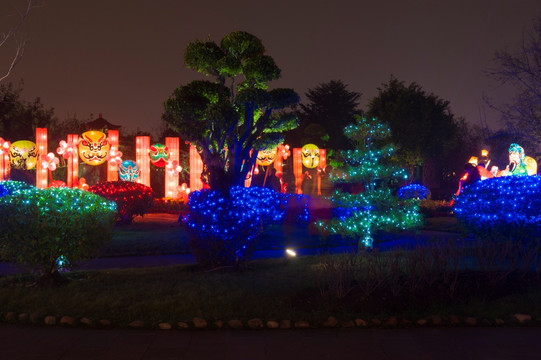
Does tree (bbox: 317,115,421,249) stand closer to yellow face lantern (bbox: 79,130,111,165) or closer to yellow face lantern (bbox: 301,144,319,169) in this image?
yellow face lantern (bbox: 79,130,111,165)

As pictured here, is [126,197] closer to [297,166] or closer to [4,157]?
[4,157]

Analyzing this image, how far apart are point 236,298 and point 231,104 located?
11.2 metres

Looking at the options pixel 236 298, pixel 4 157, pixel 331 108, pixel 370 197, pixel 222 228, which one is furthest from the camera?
pixel 331 108

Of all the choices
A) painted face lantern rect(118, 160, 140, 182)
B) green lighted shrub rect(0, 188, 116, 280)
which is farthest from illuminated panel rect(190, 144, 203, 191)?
green lighted shrub rect(0, 188, 116, 280)

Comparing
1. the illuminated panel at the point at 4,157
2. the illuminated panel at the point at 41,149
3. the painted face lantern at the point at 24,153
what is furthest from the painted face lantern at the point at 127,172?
the illuminated panel at the point at 4,157

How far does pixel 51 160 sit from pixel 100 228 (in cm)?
1512

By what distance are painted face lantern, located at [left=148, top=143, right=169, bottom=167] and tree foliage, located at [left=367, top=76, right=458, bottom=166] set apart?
630 inches

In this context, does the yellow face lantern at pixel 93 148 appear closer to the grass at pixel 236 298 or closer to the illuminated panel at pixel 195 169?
the illuminated panel at pixel 195 169

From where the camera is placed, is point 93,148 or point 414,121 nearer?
point 93,148

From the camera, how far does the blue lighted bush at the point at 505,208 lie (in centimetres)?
1022

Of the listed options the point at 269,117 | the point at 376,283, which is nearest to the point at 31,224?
the point at 376,283

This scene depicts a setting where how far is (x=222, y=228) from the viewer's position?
329 inches

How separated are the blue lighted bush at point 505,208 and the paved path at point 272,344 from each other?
538 cm

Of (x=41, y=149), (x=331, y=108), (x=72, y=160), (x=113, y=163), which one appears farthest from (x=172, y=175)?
(x=331, y=108)
